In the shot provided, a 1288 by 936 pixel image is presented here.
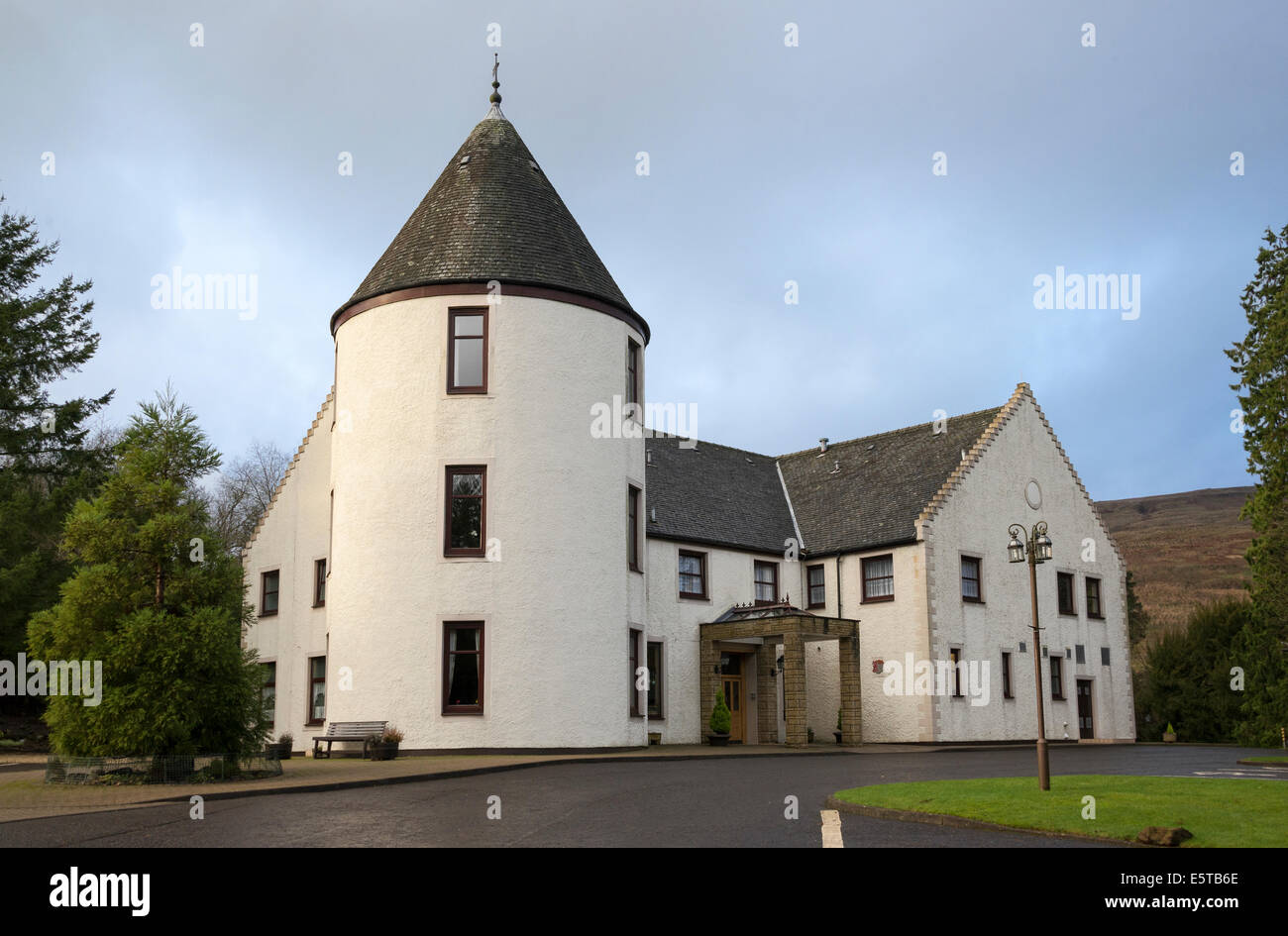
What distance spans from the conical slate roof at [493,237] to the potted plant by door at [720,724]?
10202 mm

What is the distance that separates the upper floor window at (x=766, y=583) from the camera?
34531mm

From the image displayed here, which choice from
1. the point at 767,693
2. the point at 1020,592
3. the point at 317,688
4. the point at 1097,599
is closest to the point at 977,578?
the point at 1020,592

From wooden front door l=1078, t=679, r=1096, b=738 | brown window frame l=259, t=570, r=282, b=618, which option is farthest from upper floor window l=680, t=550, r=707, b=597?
wooden front door l=1078, t=679, r=1096, b=738

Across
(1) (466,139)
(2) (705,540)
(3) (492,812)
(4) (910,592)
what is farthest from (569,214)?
(3) (492,812)

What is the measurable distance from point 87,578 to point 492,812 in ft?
28.2

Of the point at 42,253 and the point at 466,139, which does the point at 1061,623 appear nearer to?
the point at 466,139

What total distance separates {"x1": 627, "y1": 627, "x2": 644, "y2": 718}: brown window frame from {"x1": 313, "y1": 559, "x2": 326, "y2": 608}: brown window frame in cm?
880

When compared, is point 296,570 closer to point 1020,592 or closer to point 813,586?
point 813,586

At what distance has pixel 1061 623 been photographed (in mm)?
37000

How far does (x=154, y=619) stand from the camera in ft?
56.9

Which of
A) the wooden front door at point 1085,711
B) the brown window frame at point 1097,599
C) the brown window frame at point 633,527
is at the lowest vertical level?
the wooden front door at point 1085,711

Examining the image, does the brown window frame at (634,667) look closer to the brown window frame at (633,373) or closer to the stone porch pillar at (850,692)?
the brown window frame at (633,373)

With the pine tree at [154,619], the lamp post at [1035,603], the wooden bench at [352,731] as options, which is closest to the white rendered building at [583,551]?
the wooden bench at [352,731]

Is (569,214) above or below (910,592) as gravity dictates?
above
